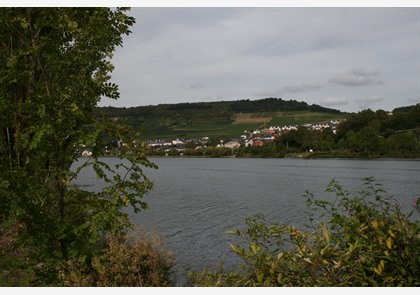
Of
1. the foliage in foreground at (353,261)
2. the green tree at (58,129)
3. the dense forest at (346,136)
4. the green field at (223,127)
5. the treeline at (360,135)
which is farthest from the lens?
the green field at (223,127)

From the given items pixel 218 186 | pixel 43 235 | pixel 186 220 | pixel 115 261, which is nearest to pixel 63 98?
pixel 43 235

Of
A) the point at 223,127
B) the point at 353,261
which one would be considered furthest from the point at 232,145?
the point at 353,261

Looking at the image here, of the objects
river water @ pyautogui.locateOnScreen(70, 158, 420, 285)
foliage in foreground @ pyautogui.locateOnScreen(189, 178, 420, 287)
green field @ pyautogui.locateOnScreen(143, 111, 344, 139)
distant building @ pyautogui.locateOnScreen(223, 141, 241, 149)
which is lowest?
river water @ pyautogui.locateOnScreen(70, 158, 420, 285)

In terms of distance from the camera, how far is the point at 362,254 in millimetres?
4348

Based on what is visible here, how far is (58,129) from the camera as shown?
6.80 metres

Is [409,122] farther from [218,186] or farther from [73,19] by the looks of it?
[73,19]

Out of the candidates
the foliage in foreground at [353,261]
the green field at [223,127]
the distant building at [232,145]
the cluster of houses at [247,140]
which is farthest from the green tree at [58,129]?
the distant building at [232,145]

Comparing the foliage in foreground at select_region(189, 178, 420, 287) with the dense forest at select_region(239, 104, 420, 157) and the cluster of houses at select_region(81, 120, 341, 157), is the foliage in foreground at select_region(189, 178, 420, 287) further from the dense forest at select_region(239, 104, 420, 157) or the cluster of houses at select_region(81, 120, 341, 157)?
the cluster of houses at select_region(81, 120, 341, 157)

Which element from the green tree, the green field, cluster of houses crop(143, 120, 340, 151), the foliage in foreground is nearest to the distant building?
cluster of houses crop(143, 120, 340, 151)

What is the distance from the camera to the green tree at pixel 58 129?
22.1 ft

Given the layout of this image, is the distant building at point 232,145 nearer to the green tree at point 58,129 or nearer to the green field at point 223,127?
the green field at point 223,127

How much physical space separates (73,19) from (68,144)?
2.31m

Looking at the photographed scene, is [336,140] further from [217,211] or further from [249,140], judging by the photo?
[217,211]

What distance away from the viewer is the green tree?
6.74m
